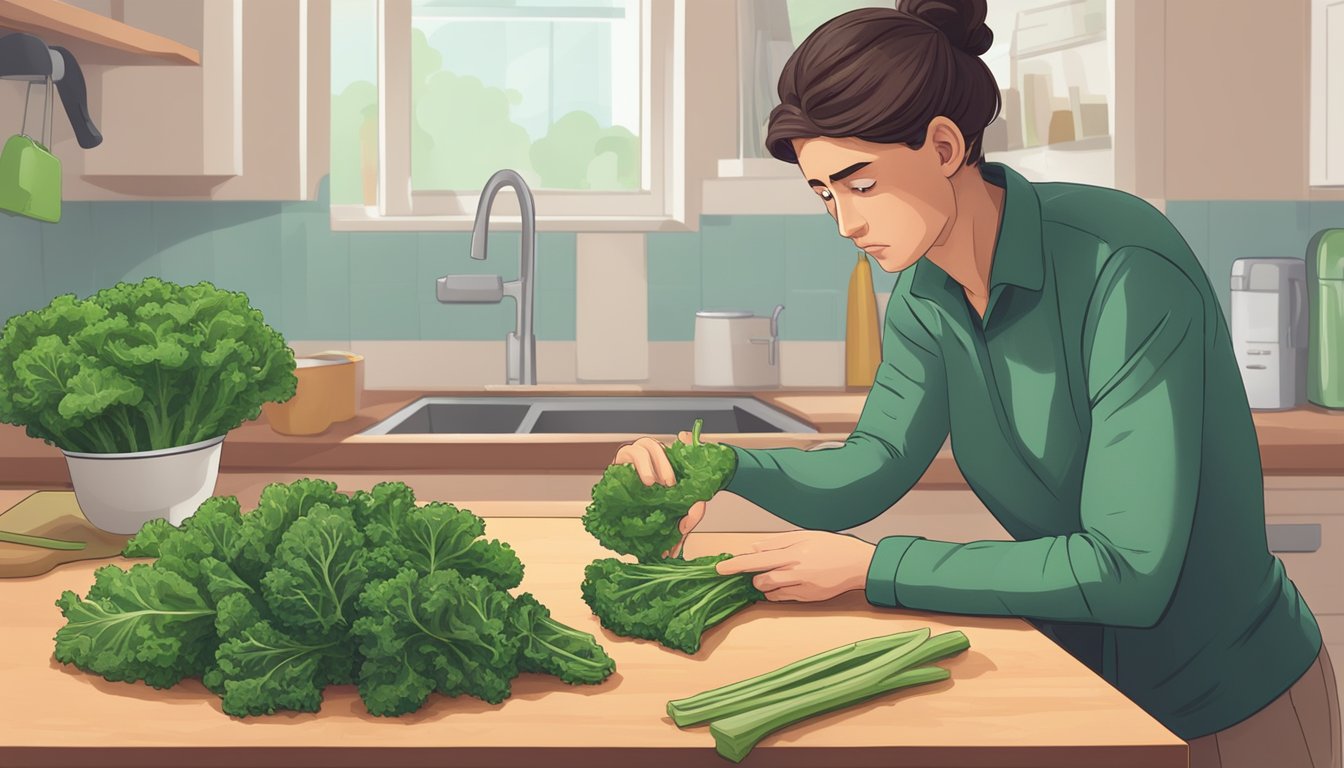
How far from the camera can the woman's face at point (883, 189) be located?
3.54 ft

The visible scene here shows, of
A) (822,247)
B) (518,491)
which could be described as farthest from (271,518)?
(822,247)

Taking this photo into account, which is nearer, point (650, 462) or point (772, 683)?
point (772, 683)

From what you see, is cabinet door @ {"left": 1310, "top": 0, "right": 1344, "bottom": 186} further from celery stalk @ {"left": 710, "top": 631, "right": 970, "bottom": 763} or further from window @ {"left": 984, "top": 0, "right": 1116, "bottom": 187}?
celery stalk @ {"left": 710, "top": 631, "right": 970, "bottom": 763}

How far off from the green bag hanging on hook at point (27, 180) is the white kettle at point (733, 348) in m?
1.28

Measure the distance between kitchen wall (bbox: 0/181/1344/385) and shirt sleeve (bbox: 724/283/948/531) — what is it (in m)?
1.40

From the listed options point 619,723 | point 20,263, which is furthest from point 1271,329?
point 20,263

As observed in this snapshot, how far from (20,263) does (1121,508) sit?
249cm

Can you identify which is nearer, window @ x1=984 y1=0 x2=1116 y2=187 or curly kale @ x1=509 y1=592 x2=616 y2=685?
curly kale @ x1=509 y1=592 x2=616 y2=685

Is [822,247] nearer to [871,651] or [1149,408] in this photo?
[1149,408]

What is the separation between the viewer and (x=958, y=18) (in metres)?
1.11

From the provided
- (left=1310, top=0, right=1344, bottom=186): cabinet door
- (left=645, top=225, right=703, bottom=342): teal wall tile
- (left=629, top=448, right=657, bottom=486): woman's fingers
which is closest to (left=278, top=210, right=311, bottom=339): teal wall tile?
(left=645, top=225, right=703, bottom=342): teal wall tile

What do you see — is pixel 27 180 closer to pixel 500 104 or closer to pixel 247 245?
pixel 247 245

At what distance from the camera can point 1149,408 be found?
1.01 m

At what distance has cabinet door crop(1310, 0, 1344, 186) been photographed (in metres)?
2.29
